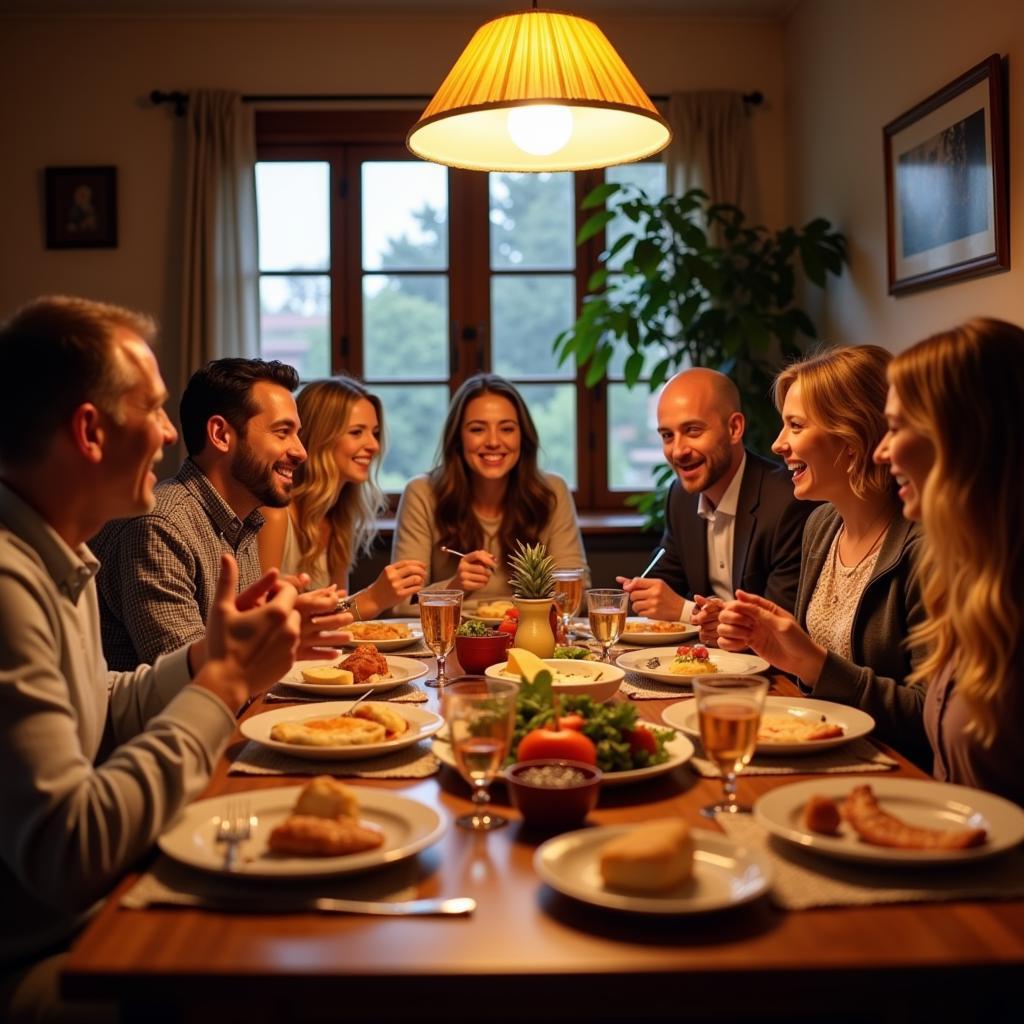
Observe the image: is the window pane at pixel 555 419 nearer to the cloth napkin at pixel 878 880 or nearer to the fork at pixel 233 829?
the fork at pixel 233 829

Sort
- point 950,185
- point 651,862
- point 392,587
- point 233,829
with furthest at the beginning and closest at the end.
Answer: point 950,185
point 392,587
point 233,829
point 651,862

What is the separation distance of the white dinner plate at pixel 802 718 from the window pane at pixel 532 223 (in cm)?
398

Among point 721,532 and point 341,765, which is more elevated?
point 721,532

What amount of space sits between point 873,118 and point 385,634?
9.85ft

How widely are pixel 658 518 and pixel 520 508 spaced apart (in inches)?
46.0

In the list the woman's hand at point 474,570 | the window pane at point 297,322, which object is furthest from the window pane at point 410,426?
the woman's hand at point 474,570

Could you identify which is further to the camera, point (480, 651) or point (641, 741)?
point (480, 651)

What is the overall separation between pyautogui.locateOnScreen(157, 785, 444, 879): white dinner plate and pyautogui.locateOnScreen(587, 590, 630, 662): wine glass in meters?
0.84

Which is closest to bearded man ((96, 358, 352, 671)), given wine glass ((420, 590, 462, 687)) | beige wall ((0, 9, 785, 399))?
wine glass ((420, 590, 462, 687))

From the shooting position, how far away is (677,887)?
116 cm

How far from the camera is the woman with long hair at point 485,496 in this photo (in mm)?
3850

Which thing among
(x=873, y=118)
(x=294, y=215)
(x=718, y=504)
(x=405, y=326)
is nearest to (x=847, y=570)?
(x=718, y=504)

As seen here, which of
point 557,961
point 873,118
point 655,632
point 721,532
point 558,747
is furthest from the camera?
point 873,118

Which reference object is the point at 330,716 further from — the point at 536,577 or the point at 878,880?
the point at 878,880
